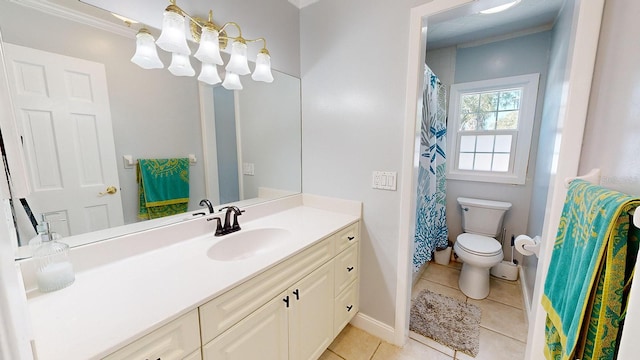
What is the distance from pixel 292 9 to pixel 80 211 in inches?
67.7

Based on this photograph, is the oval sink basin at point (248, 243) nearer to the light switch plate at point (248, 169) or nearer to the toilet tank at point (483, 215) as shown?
the light switch plate at point (248, 169)

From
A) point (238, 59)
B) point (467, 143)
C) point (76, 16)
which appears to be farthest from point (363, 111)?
point (467, 143)

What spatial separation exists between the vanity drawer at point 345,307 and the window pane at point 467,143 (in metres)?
1.96

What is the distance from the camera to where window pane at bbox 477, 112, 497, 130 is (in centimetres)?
252

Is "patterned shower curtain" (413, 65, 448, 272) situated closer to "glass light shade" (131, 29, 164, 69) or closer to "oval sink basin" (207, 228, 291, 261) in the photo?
"oval sink basin" (207, 228, 291, 261)

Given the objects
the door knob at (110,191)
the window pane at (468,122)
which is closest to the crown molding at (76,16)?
the door knob at (110,191)

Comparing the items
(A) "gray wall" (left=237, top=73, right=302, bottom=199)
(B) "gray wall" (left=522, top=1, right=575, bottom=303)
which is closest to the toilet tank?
(B) "gray wall" (left=522, top=1, right=575, bottom=303)

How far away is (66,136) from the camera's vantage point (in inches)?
37.6

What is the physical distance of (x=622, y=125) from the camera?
676 millimetres

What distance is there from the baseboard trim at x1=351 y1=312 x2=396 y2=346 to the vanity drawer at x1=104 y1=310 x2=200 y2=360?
1.28 metres

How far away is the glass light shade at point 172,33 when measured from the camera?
1.08 m

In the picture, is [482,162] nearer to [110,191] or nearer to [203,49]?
[203,49]

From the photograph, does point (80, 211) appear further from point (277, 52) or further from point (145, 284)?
point (277, 52)

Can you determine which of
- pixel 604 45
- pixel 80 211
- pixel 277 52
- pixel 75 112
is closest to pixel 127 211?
pixel 80 211
